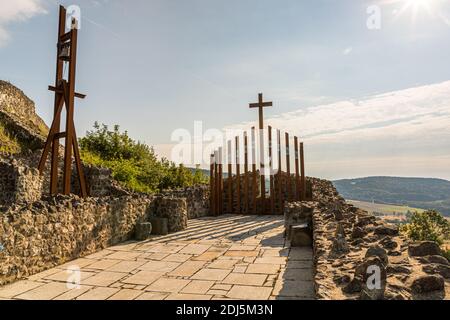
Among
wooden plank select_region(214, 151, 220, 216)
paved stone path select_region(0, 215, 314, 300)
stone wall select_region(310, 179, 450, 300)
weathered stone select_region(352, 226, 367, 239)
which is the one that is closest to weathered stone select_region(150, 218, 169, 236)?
paved stone path select_region(0, 215, 314, 300)

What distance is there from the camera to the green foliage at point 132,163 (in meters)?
17.3

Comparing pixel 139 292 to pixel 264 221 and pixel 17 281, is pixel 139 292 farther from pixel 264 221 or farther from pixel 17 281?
pixel 264 221

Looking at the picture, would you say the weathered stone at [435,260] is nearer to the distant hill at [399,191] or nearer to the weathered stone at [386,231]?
the weathered stone at [386,231]

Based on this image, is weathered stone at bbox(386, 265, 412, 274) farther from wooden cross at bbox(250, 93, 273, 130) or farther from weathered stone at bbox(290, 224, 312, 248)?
wooden cross at bbox(250, 93, 273, 130)

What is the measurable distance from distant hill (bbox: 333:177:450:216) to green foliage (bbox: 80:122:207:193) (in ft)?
395

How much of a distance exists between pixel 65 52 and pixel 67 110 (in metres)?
1.80

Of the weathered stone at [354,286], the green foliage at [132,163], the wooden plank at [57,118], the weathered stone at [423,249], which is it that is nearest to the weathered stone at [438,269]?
the weathered stone at [423,249]

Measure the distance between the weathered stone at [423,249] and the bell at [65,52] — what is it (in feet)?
30.9

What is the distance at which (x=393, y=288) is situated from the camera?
2.67 m

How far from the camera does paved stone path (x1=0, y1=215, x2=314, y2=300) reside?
4.13 m

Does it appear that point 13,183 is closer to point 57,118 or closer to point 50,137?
point 50,137

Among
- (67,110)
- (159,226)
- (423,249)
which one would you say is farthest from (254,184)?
(423,249)

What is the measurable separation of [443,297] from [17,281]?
5.21 meters

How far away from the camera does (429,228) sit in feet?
131
